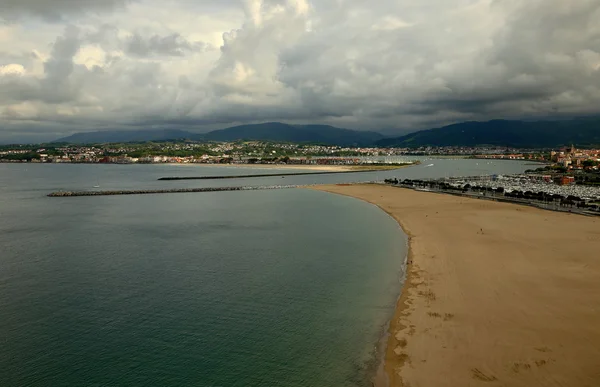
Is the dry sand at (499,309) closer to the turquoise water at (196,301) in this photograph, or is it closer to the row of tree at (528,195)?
the turquoise water at (196,301)

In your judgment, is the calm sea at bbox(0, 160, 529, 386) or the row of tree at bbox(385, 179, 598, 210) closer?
the calm sea at bbox(0, 160, 529, 386)

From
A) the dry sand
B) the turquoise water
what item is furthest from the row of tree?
the turquoise water

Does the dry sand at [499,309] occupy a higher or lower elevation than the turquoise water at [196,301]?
higher

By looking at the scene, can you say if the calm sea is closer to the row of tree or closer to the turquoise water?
the turquoise water

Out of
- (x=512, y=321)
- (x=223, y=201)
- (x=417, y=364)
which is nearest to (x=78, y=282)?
(x=417, y=364)

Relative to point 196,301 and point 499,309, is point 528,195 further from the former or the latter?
point 196,301

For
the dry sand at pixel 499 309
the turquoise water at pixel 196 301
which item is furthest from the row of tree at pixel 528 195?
the turquoise water at pixel 196 301

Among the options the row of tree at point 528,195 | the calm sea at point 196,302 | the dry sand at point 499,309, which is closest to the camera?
the dry sand at point 499,309
